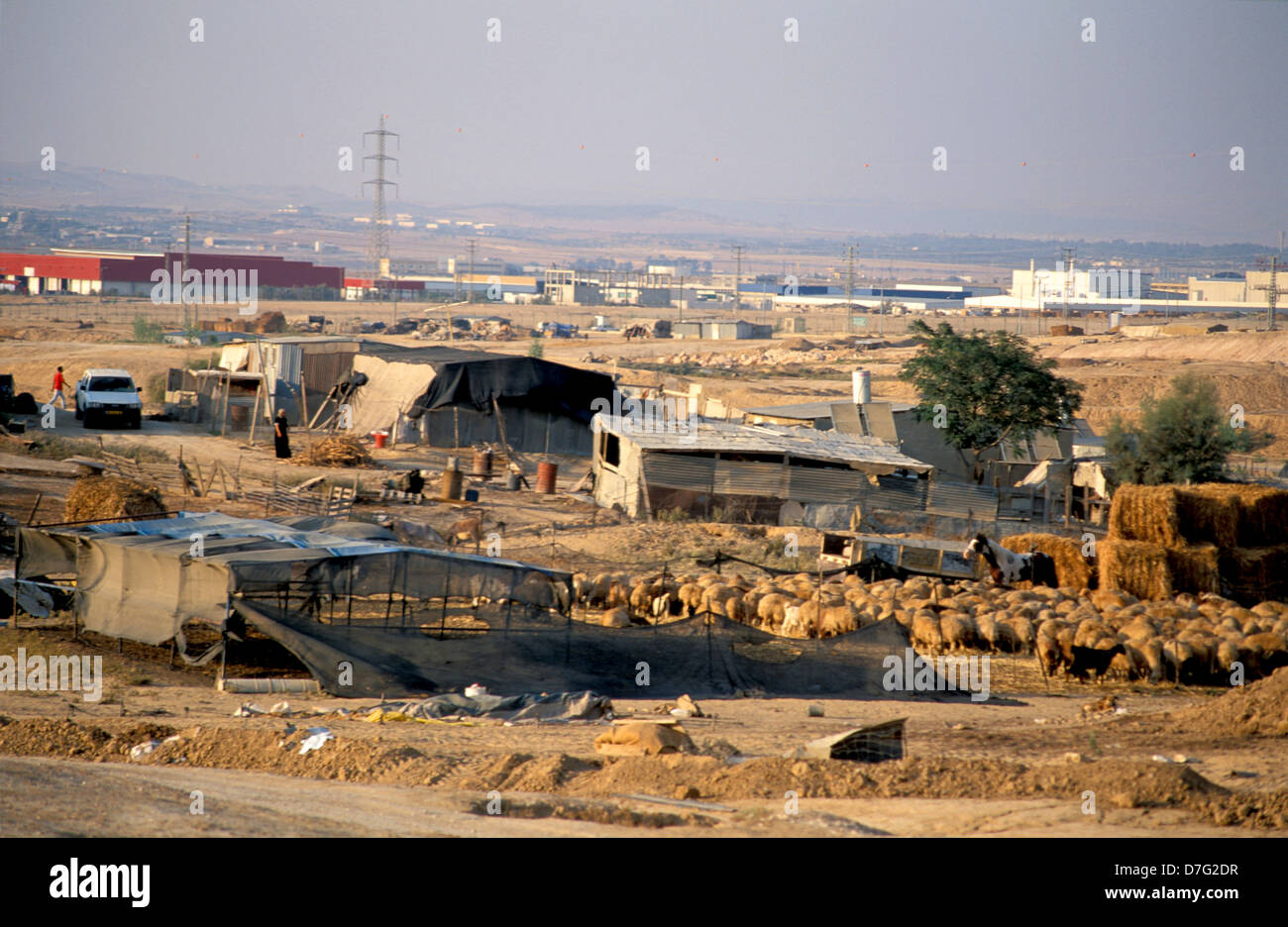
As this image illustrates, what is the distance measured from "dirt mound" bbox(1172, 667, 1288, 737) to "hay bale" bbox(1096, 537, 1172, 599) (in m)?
7.03

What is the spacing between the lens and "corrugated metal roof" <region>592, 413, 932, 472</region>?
75.4 ft

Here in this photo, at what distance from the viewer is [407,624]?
13070 mm

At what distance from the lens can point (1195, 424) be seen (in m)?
26.0

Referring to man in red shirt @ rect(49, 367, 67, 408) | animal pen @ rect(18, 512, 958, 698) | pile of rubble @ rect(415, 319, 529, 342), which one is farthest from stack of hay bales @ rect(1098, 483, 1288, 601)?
pile of rubble @ rect(415, 319, 529, 342)

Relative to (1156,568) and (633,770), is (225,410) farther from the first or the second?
(633,770)

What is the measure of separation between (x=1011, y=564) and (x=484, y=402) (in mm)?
16059

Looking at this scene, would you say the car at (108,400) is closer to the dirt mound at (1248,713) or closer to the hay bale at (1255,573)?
the hay bale at (1255,573)

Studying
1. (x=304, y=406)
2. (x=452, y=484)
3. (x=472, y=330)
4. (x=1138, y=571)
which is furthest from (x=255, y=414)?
(x=472, y=330)

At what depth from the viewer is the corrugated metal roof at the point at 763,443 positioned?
2297 centimetres
